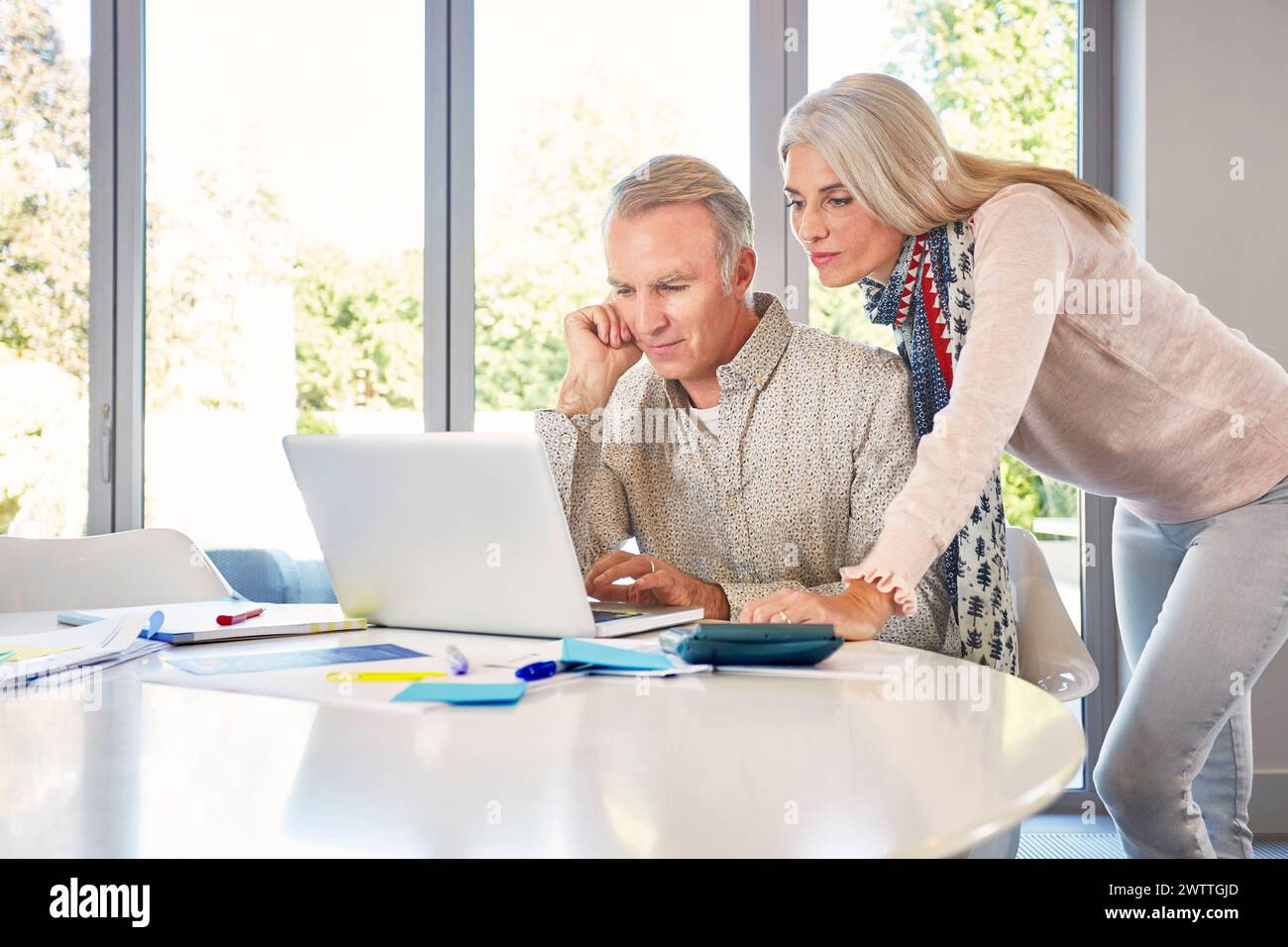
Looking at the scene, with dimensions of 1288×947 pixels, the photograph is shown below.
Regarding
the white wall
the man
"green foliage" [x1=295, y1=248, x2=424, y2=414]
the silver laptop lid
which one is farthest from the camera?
→ "green foliage" [x1=295, y1=248, x2=424, y2=414]

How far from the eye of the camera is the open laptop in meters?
1.06

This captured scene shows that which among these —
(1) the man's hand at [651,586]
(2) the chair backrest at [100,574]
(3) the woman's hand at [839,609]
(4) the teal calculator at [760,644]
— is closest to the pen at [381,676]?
(4) the teal calculator at [760,644]

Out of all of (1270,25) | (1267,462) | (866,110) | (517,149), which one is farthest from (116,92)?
(1270,25)

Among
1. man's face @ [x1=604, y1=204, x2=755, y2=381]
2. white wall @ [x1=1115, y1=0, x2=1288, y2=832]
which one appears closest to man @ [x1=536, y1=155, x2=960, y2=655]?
man's face @ [x1=604, y1=204, x2=755, y2=381]

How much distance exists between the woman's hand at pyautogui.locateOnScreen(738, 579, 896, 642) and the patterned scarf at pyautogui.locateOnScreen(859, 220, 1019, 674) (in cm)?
28

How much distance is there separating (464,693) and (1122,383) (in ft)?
3.40

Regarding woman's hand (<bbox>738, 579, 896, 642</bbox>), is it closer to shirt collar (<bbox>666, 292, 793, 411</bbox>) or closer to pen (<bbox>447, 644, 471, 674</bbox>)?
pen (<bbox>447, 644, 471, 674</bbox>)

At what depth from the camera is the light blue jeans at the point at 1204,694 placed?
52.4 inches

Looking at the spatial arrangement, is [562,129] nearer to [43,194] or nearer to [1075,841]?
[43,194]

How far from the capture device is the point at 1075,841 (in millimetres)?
2676

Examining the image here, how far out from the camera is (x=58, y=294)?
2.84m

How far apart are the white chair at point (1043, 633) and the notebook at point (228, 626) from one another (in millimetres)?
841

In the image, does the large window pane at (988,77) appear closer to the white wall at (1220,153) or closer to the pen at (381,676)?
the white wall at (1220,153)

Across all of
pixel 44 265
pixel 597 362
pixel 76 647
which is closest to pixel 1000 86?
pixel 597 362
